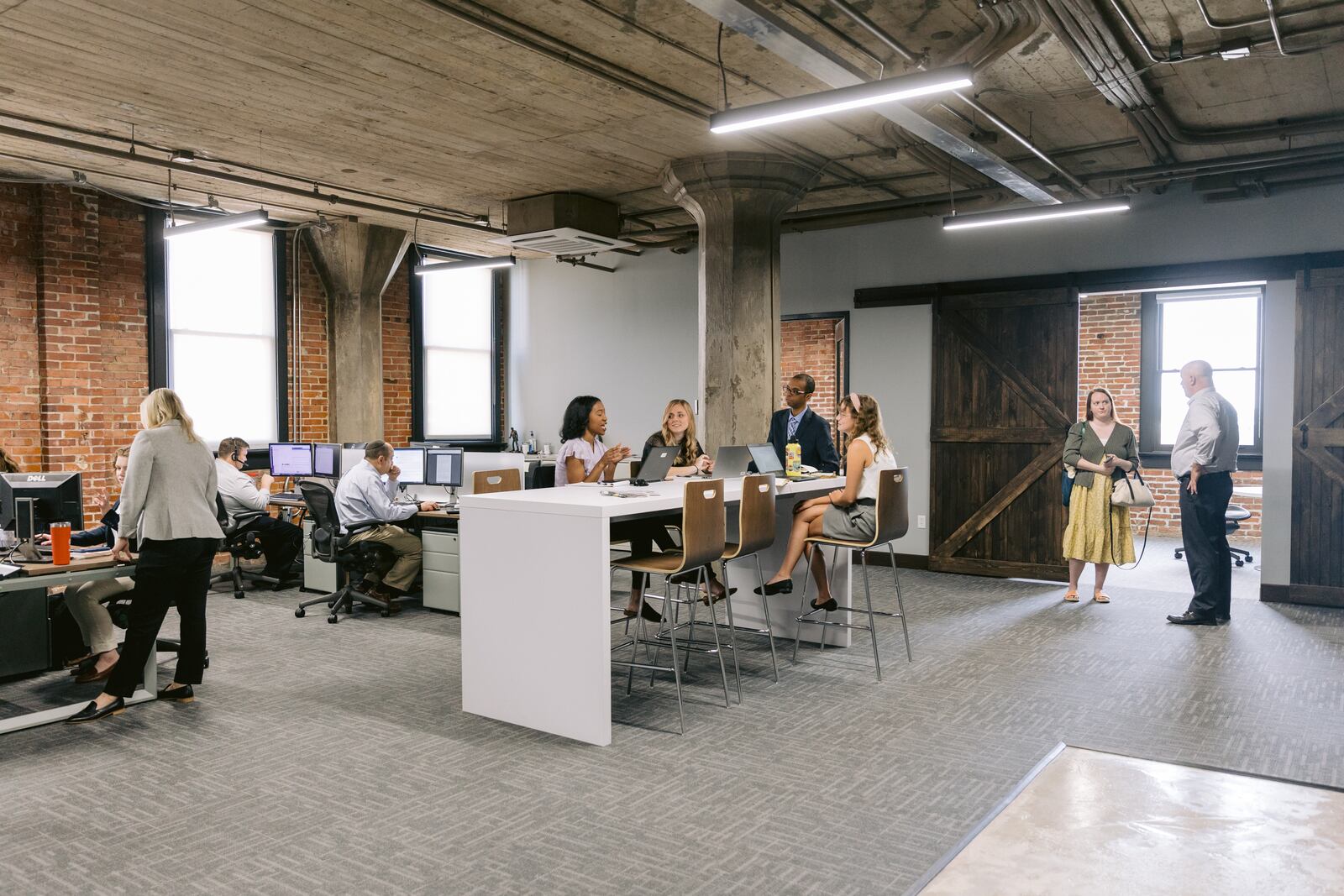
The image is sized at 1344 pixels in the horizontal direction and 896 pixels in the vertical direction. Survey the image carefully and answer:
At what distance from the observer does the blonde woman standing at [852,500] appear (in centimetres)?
496

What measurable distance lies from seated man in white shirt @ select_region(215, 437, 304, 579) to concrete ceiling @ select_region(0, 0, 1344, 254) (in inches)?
84.5

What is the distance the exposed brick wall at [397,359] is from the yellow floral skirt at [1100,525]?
6898 millimetres

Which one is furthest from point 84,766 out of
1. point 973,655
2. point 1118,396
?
point 1118,396

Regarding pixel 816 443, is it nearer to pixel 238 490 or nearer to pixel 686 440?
pixel 686 440

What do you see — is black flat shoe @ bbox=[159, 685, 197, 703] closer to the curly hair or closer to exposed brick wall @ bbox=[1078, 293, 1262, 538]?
the curly hair

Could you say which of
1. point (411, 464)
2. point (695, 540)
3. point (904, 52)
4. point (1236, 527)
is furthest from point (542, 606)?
point (1236, 527)

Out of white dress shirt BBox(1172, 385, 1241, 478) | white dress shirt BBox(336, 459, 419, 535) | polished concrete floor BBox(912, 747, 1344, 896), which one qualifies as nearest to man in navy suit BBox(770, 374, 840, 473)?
white dress shirt BBox(1172, 385, 1241, 478)

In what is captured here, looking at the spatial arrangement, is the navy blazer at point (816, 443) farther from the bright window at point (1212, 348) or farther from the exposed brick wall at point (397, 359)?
the bright window at point (1212, 348)

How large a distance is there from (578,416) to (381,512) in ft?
6.35

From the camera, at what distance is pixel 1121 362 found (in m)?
10.6

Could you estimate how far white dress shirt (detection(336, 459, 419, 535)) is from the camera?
656 centimetres

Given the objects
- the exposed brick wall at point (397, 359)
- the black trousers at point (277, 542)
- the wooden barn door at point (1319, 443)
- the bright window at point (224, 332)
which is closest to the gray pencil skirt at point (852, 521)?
the wooden barn door at point (1319, 443)

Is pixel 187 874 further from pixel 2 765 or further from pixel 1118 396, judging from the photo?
pixel 1118 396

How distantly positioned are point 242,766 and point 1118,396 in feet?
32.6
